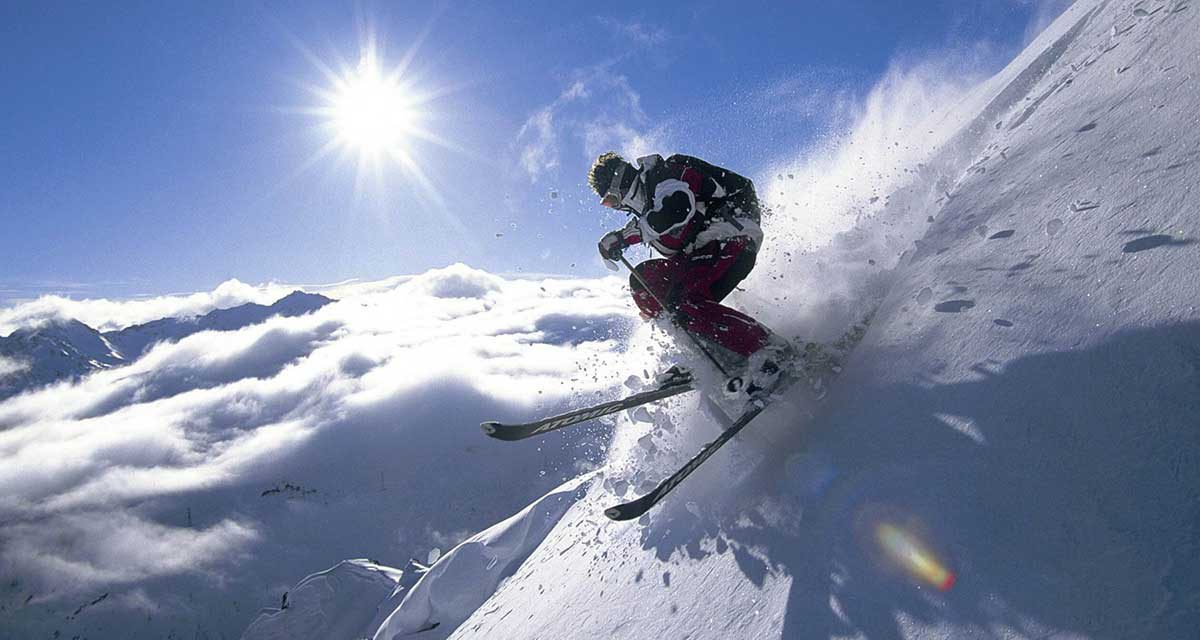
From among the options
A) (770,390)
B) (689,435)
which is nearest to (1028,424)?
(770,390)

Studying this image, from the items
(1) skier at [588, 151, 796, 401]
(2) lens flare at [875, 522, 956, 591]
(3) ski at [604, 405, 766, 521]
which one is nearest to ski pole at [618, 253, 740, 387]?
(1) skier at [588, 151, 796, 401]

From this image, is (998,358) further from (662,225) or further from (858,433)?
(662,225)

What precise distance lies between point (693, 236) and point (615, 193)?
3.22ft

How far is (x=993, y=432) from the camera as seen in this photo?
3.03 m

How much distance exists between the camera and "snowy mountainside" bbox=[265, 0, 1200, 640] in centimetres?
242

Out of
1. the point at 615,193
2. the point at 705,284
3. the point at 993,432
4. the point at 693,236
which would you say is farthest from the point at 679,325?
the point at 993,432

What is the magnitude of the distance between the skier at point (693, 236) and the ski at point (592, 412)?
1.90ft

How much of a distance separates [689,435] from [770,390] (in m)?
1.24

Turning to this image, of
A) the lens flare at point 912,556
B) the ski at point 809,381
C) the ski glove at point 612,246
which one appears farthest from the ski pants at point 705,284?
the lens flare at point 912,556

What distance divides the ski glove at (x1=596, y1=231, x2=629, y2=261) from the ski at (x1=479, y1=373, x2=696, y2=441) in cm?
156

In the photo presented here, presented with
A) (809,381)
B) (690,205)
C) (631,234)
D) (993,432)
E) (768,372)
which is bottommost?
(993,432)

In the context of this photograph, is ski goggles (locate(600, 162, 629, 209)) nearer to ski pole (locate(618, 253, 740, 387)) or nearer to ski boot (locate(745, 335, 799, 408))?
ski pole (locate(618, 253, 740, 387))

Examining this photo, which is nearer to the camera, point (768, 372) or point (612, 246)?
point (768, 372)

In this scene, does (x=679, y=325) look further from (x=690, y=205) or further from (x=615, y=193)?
(x=615, y=193)
